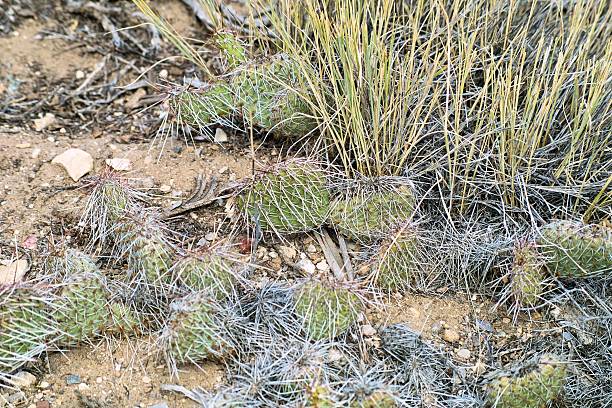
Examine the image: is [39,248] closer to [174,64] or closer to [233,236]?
[233,236]

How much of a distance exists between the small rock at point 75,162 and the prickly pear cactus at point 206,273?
75 centimetres

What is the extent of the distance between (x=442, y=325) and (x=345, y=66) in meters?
0.92

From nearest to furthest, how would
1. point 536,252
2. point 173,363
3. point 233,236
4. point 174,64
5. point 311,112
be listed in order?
1. point 173,363
2. point 536,252
3. point 233,236
4. point 311,112
5. point 174,64

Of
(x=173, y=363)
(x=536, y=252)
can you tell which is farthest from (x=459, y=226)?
(x=173, y=363)

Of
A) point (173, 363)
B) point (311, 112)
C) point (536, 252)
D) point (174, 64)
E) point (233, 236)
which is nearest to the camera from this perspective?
point (173, 363)

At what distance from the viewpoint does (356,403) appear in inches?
81.0

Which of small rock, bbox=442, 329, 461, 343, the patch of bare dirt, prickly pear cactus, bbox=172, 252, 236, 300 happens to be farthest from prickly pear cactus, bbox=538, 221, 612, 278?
the patch of bare dirt

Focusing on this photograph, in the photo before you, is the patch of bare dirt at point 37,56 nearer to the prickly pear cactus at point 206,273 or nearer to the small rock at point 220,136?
the small rock at point 220,136

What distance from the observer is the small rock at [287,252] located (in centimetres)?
268

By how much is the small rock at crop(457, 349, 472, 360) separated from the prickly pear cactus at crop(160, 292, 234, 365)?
74cm

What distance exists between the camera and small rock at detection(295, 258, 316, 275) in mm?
2648

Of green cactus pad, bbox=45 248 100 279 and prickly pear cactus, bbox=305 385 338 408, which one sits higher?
green cactus pad, bbox=45 248 100 279

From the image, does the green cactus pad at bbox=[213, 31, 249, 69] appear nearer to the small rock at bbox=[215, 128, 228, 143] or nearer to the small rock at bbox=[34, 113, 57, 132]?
the small rock at bbox=[215, 128, 228, 143]

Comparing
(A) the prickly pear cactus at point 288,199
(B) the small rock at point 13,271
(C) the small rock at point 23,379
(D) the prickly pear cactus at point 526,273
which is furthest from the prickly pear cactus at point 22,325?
(D) the prickly pear cactus at point 526,273
